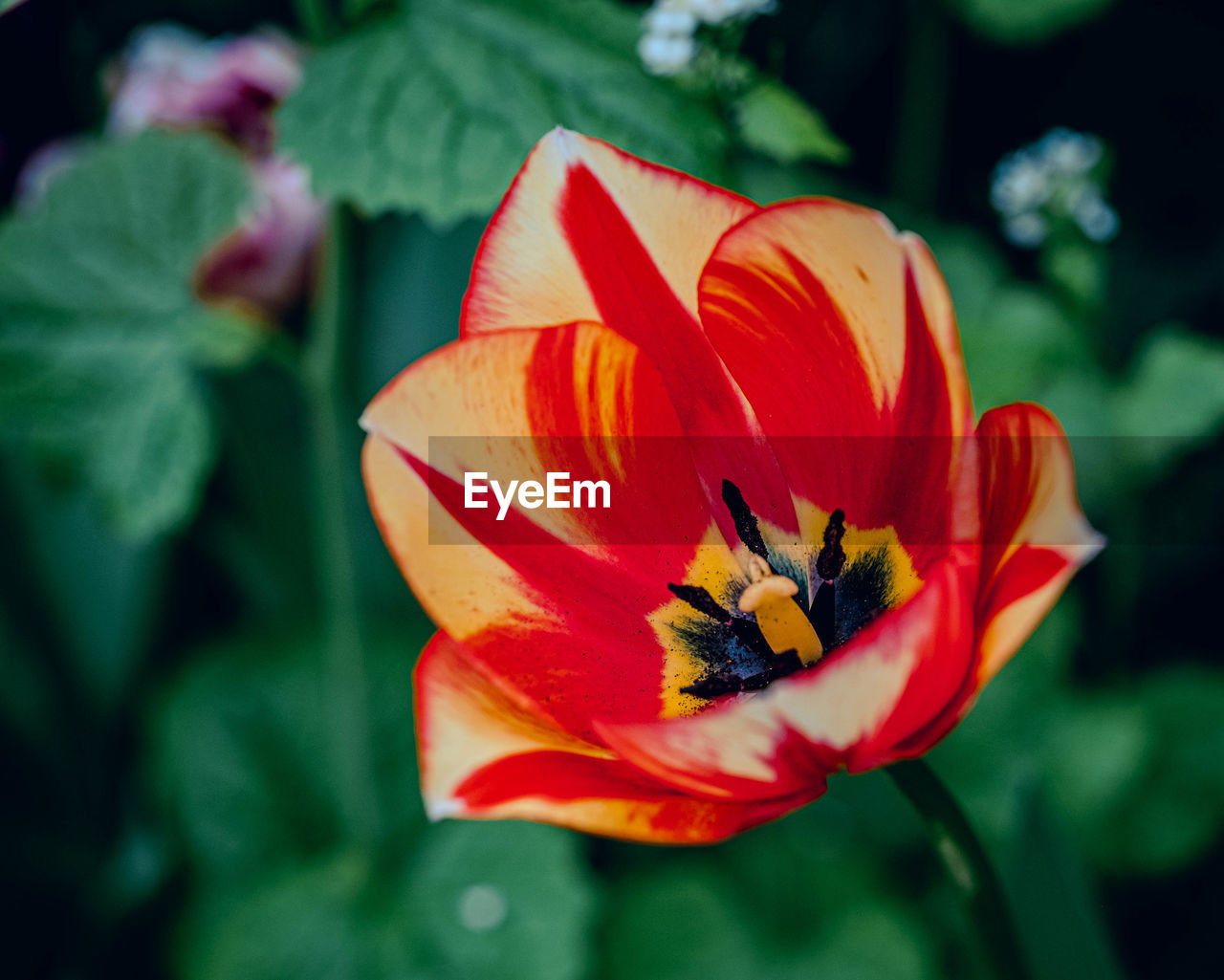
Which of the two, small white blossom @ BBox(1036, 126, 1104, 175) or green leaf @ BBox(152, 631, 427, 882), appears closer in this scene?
small white blossom @ BBox(1036, 126, 1104, 175)

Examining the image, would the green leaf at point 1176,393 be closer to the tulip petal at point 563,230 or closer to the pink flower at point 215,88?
the tulip petal at point 563,230

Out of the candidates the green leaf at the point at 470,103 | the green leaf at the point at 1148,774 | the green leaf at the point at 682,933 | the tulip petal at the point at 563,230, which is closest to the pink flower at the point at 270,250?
the green leaf at the point at 470,103

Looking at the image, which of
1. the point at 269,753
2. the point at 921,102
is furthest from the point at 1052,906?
the point at 269,753

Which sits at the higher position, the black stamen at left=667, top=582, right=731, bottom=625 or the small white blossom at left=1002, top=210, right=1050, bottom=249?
the small white blossom at left=1002, top=210, right=1050, bottom=249

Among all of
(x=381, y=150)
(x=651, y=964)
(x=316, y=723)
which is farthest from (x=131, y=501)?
(x=651, y=964)

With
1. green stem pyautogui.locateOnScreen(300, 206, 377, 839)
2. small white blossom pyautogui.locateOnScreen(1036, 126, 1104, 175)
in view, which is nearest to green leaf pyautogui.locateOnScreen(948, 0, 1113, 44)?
small white blossom pyautogui.locateOnScreen(1036, 126, 1104, 175)

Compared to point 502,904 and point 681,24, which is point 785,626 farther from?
point 502,904

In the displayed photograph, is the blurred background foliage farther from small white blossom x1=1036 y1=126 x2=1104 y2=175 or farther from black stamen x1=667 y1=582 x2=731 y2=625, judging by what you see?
black stamen x1=667 y1=582 x2=731 y2=625

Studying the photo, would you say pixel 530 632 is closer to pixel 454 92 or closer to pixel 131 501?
pixel 454 92
